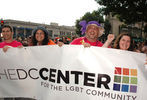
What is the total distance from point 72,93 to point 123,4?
20317 millimetres

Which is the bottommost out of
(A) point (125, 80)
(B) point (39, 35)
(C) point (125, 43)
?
(A) point (125, 80)

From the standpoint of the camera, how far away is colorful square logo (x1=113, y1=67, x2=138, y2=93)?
8.97ft

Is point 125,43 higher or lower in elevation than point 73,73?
higher

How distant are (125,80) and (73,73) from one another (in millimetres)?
831

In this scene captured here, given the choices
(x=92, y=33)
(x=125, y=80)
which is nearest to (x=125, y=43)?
(x=125, y=80)

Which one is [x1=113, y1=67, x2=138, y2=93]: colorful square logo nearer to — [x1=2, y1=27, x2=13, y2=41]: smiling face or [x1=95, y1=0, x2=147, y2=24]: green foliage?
[x1=2, y1=27, x2=13, y2=41]: smiling face

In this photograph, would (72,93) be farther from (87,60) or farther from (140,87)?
(140,87)

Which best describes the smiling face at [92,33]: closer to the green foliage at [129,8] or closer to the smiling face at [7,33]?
the smiling face at [7,33]

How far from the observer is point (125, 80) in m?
2.75

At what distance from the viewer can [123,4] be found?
21.3 m

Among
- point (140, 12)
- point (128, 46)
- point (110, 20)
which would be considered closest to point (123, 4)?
point (140, 12)

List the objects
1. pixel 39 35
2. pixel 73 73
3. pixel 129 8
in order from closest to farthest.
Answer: pixel 73 73 < pixel 39 35 < pixel 129 8

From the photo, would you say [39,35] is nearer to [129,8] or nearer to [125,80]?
[125,80]

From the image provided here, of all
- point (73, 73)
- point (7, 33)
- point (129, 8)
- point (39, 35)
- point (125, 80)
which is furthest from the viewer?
point (129, 8)
